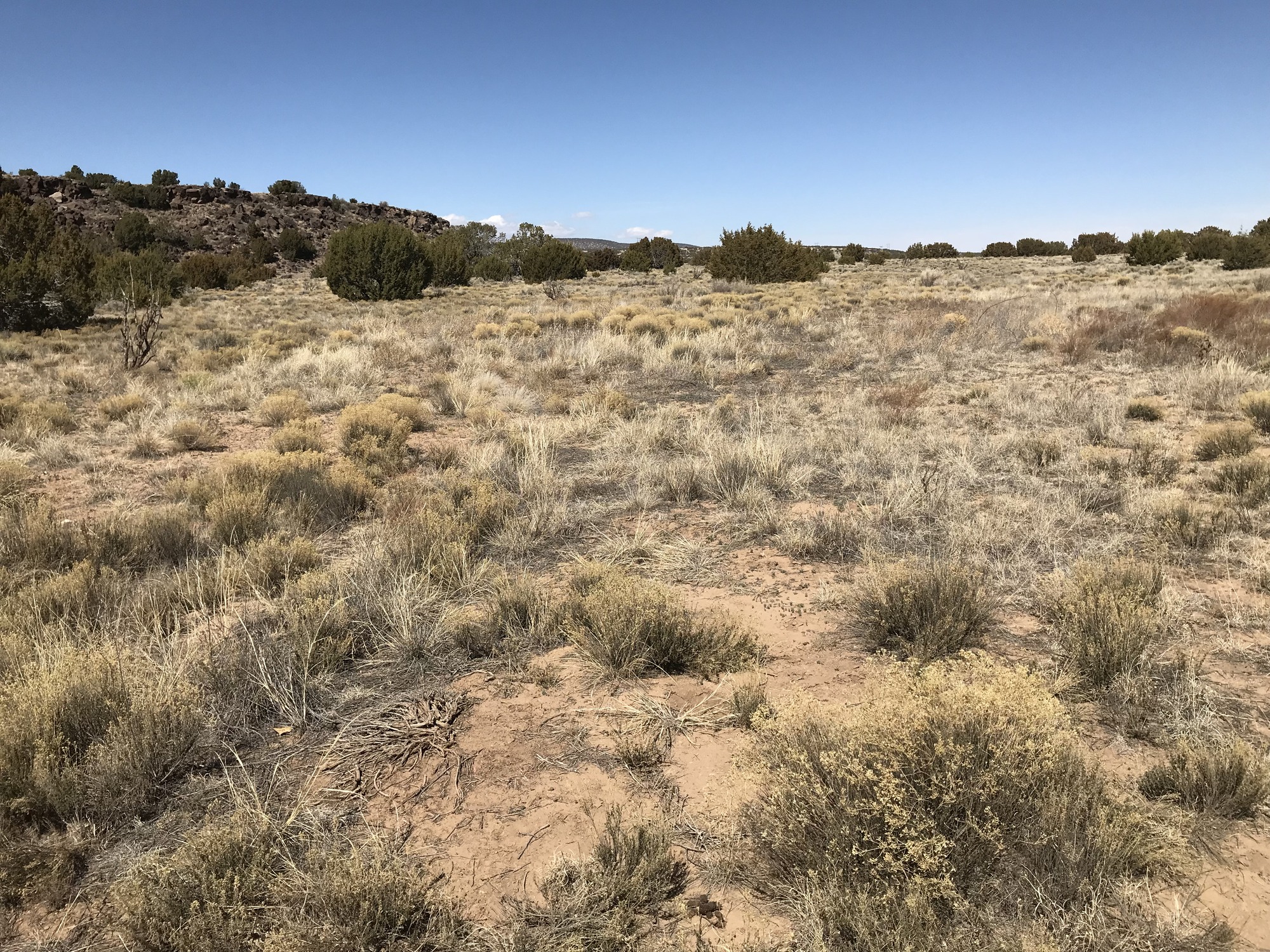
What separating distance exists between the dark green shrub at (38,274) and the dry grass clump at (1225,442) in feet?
71.7

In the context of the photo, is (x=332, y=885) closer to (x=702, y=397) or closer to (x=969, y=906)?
(x=969, y=906)

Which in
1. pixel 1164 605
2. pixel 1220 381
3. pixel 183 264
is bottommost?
pixel 1164 605

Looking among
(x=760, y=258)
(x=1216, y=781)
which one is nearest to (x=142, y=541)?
(x=1216, y=781)

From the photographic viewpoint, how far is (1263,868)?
206 cm

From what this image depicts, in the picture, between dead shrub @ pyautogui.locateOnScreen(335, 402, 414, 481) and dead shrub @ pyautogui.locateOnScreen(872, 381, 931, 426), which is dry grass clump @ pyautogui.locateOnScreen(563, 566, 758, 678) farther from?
dead shrub @ pyautogui.locateOnScreen(872, 381, 931, 426)

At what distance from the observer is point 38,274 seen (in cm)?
1567

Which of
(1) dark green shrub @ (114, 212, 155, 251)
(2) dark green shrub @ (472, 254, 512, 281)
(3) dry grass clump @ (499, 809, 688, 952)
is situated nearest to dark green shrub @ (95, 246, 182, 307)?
(2) dark green shrub @ (472, 254, 512, 281)

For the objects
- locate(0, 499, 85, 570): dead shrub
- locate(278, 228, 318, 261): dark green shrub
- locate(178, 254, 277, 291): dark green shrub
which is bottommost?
locate(0, 499, 85, 570): dead shrub

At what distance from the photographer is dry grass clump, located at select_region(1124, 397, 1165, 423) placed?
25.0 ft

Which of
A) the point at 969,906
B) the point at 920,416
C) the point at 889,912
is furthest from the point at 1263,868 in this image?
the point at 920,416

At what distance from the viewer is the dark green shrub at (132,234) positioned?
4159 cm

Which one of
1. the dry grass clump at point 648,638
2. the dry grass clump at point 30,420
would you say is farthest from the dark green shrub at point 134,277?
the dry grass clump at point 648,638

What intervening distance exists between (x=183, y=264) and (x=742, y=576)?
3763 cm

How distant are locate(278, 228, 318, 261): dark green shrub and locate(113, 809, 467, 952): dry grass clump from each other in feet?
175
